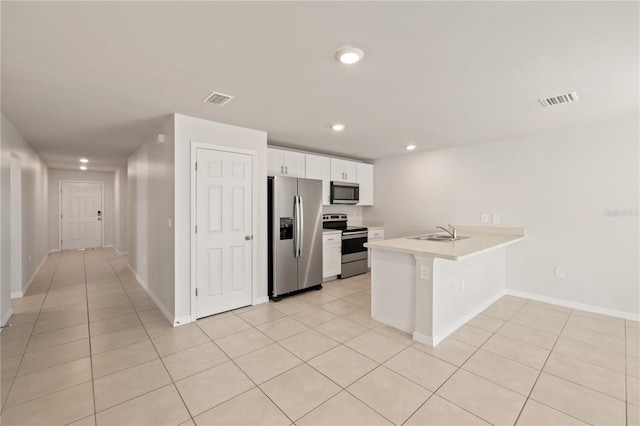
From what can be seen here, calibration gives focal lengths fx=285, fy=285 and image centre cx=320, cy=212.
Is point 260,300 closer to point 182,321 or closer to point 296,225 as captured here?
point 182,321

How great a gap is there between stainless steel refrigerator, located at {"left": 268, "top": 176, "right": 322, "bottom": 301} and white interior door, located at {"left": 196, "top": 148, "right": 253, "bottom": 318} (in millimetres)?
371

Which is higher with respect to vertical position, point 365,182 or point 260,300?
point 365,182

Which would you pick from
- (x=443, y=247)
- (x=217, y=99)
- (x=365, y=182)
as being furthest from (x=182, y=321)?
(x=365, y=182)

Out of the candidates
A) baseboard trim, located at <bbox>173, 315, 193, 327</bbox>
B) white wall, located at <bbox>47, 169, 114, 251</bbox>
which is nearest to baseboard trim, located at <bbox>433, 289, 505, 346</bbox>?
baseboard trim, located at <bbox>173, 315, 193, 327</bbox>

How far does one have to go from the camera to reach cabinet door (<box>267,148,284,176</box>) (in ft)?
14.4

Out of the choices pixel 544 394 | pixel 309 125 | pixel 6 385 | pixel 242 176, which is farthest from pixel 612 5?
pixel 6 385

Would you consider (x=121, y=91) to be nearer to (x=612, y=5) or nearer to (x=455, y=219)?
(x=612, y=5)

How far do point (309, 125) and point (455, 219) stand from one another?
2.92m

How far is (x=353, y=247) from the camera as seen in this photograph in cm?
529

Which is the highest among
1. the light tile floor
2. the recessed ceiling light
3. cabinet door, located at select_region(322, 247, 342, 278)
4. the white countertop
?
the recessed ceiling light

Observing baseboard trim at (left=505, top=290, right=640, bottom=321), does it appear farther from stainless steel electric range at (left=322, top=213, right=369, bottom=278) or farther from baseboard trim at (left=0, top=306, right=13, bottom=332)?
baseboard trim at (left=0, top=306, right=13, bottom=332)

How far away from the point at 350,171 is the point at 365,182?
1.60ft

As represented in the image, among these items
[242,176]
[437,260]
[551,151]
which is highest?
[551,151]

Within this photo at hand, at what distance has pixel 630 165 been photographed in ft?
10.8
